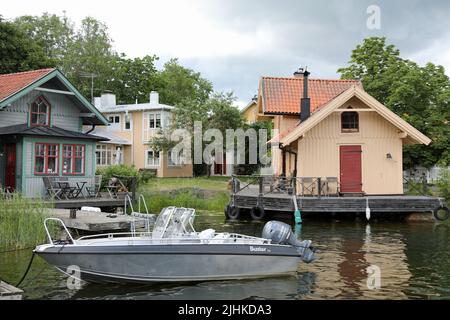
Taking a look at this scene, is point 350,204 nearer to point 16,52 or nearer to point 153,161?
point 153,161

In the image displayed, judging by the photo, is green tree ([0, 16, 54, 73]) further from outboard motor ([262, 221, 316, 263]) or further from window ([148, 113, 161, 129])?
outboard motor ([262, 221, 316, 263])

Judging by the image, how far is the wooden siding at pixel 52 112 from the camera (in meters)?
20.4

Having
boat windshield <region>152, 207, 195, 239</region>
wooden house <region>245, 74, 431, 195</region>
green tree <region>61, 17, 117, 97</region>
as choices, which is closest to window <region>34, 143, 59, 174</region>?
wooden house <region>245, 74, 431, 195</region>

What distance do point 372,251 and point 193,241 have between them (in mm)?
6263

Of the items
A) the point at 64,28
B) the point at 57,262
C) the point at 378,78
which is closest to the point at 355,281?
the point at 57,262

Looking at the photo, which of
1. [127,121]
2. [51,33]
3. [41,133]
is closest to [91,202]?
[41,133]

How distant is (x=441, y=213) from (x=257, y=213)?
730 centimetres

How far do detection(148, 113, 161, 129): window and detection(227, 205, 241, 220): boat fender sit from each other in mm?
20540

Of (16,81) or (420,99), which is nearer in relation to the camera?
(16,81)

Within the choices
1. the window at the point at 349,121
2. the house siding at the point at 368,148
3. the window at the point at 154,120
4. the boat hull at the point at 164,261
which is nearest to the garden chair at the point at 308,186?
the house siding at the point at 368,148

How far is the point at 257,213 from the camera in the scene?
20.5 metres

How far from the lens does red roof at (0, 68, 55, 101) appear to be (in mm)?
19869

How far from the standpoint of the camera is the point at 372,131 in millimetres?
22484

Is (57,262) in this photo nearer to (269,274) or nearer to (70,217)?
(269,274)
